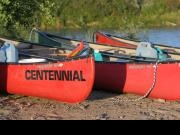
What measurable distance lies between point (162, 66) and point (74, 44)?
6323 mm

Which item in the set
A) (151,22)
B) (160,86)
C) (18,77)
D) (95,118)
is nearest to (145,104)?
(160,86)

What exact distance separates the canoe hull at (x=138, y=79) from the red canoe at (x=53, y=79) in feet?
4.71

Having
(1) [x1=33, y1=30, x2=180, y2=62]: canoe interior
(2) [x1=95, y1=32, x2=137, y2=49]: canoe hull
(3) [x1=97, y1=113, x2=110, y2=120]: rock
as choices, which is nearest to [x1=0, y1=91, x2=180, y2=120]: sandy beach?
(3) [x1=97, y1=113, x2=110, y2=120]: rock

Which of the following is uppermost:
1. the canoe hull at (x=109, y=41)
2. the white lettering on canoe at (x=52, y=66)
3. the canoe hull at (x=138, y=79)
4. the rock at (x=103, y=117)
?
the white lettering on canoe at (x=52, y=66)

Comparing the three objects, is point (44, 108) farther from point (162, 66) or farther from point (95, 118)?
point (162, 66)

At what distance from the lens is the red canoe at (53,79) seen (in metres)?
10.1

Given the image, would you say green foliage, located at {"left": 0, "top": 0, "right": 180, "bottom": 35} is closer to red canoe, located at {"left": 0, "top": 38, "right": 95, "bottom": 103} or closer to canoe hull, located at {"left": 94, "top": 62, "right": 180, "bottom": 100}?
canoe hull, located at {"left": 94, "top": 62, "right": 180, "bottom": 100}

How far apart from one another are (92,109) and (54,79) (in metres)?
1.06

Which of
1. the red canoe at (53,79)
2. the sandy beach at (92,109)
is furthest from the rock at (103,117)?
the red canoe at (53,79)

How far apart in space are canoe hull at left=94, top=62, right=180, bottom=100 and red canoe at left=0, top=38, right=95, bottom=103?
1.43 meters

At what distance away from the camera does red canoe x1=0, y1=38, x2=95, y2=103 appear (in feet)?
33.1

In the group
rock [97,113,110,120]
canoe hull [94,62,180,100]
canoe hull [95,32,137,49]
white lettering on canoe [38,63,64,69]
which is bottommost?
rock [97,113,110,120]

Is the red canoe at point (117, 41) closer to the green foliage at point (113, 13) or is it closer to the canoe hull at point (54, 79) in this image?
the canoe hull at point (54, 79)
